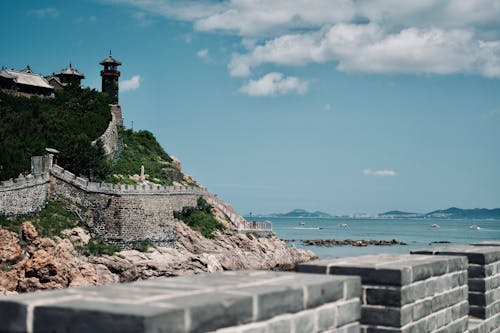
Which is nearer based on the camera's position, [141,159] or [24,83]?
[141,159]

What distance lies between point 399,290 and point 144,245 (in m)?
41.2

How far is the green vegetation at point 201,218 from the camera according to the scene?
2036 inches

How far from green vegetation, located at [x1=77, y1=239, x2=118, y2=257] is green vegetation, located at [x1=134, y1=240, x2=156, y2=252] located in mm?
1754

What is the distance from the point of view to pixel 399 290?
523 centimetres

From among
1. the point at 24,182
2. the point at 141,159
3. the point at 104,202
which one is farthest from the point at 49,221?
the point at 141,159

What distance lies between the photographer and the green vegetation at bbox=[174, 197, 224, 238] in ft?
170

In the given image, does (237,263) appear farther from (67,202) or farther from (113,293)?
(113,293)

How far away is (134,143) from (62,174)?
78.6 feet

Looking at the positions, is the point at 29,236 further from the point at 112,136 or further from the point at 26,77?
the point at 26,77

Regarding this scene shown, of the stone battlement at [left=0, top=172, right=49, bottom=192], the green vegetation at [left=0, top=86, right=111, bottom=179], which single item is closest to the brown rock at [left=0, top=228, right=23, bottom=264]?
the stone battlement at [left=0, top=172, right=49, bottom=192]

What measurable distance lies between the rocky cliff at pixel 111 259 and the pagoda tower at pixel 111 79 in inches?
894

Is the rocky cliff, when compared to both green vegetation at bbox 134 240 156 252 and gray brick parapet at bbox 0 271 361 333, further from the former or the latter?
gray brick parapet at bbox 0 271 361 333

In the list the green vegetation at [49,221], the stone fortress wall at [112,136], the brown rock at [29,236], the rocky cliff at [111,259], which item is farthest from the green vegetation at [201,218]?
the brown rock at [29,236]

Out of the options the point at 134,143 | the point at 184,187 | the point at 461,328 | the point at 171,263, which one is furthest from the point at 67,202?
the point at 461,328
